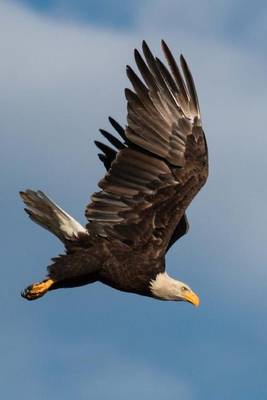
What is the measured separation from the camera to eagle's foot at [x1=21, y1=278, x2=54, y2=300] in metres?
13.6

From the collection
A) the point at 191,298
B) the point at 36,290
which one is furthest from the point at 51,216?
the point at 191,298

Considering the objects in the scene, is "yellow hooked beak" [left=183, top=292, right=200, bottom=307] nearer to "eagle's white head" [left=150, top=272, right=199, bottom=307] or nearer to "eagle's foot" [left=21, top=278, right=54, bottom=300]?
"eagle's white head" [left=150, top=272, right=199, bottom=307]

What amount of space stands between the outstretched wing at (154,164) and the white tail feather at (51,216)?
0.21 meters

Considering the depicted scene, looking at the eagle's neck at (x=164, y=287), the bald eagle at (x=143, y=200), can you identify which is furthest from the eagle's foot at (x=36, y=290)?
the eagle's neck at (x=164, y=287)

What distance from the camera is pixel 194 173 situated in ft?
47.9

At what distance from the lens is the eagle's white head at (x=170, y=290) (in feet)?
46.4

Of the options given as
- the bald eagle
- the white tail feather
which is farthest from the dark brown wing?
the white tail feather

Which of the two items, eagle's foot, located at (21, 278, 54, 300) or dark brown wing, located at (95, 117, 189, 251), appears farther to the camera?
dark brown wing, located at (95, 117, 189, 251)

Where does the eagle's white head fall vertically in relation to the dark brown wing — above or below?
below

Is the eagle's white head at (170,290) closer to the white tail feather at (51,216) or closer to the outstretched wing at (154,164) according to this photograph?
the outstretched wing at (154,164)

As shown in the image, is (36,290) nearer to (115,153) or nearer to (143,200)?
(143,200)

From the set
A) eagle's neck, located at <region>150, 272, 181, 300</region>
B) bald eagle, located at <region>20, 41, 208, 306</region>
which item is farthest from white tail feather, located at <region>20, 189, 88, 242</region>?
eagle's neck, located at <region>150, 272, 181, 300</region>

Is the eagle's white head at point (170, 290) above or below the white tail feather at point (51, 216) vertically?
below

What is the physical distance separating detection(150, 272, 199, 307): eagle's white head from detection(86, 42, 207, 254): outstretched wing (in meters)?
0.37
